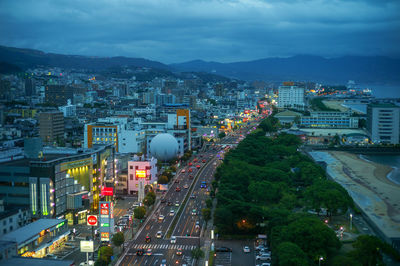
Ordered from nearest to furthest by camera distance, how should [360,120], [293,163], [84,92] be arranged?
[293,163]
[360,120]
[84,92]

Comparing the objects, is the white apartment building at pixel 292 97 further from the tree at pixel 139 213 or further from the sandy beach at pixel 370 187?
the tree at pixel 139 213

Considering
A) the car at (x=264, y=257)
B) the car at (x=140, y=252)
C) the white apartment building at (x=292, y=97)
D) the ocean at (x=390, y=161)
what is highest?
the white apartment building at (x=292, y=97)

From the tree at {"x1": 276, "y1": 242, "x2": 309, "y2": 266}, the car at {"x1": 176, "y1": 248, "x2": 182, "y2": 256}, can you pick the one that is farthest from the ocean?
the car at {"x1": 176, "y1": 248, "x2": 182, "y2": 256}

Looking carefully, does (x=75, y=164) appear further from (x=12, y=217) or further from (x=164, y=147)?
(x=164, y=147)

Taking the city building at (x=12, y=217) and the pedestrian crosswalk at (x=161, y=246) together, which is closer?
the city building at (x=12, y=217)

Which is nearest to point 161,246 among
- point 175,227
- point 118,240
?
point 118,240

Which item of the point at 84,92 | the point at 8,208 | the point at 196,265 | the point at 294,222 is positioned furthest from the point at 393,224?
the point at 84,92

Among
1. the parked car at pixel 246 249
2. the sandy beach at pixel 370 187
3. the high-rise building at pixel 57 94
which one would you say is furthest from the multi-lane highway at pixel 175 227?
the high-rise building at pixel 57 94

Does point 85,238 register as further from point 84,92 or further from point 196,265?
point 84,92
